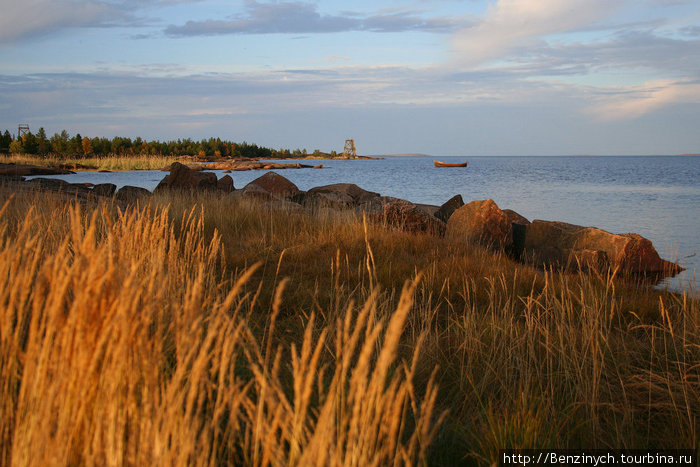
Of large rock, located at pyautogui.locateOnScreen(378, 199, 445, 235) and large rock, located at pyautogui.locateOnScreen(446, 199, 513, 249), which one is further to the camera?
large rock, located at pyautogui.locateOnScreen(446, 199, 513, 249)

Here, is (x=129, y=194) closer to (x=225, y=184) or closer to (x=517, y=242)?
(x=225, y=184)

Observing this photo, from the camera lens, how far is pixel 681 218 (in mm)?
17234

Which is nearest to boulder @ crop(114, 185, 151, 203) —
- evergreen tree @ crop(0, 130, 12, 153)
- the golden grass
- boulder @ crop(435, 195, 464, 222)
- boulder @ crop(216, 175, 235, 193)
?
boulder @ crop(216, 175, 235, 193)

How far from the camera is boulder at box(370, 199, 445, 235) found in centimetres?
911

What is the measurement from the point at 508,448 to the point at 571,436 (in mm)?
571

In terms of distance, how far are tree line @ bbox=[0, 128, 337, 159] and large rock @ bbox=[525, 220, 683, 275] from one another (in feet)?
160

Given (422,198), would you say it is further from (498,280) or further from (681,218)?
(498,280)

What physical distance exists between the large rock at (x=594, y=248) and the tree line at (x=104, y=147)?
48.7 meters

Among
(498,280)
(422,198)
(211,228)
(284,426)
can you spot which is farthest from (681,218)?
(284,426)

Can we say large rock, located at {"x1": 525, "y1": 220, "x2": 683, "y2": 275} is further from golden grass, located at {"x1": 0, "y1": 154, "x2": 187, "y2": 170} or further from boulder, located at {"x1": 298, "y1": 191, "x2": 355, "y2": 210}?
golden grass, located at {"x1": 0, "y1": 154, "x2": 187, "y2": 170}

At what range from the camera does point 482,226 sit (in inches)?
375

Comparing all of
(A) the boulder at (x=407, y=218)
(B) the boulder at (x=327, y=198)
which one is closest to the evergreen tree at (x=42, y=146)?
(B) the boulder at (x=327, y=198)

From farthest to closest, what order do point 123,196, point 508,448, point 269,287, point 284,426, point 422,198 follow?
point 422,198 → point 123,196 → point 269,287 → point 508,448 → point 284,426

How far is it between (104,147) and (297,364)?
60.6 m
